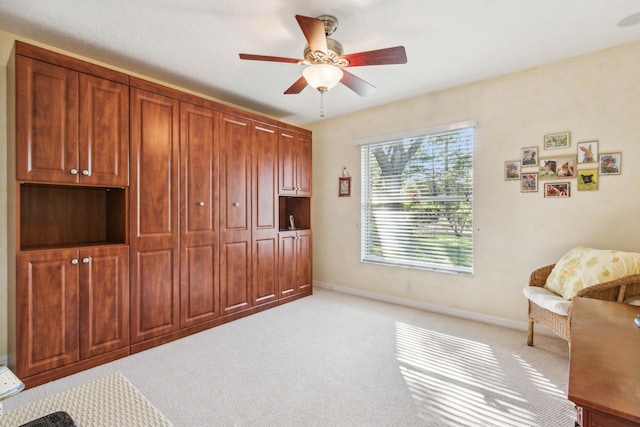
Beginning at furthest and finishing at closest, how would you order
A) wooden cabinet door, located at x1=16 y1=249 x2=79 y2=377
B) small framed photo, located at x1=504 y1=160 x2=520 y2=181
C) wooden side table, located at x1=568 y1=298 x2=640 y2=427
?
small framed photo, located at x1=504 y1=160 x2=520 y2=181 < wooden cabinet door, located at x1=16 y1=249 x2=79 y2=377 < wooden side table, located at x1=568 y1=298 x2=640 y2=427

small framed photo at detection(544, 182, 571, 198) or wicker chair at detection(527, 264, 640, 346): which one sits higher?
small framed photo at detection(544, 182, 571, 198)

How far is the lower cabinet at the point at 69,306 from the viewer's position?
A: 81.9 inches

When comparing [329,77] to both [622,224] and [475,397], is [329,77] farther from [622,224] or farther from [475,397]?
[622,224]

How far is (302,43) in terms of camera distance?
2.50 meters

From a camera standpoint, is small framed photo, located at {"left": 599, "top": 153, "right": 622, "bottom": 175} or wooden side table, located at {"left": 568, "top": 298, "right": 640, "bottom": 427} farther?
small framed photo, located at {"left": 599, "top": 153, "right": 622, "bottom": 175}

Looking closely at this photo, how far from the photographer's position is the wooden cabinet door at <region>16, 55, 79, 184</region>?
206cm

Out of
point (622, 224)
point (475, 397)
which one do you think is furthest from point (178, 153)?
point (622, 224)

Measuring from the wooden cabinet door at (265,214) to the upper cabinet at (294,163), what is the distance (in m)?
0.11

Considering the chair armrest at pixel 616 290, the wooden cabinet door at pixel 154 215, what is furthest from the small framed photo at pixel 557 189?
the wooden cabinet door at pixel 154 215

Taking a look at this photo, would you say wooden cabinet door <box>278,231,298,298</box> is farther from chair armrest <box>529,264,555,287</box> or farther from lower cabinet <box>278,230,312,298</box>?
chair armrest <box>529,264,555,287</box>

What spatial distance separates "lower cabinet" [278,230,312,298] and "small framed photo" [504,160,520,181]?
8.02 feet

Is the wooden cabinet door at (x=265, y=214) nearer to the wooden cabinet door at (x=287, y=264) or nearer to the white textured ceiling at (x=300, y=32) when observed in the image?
the wooden cabinet door at (x=287, y=264)

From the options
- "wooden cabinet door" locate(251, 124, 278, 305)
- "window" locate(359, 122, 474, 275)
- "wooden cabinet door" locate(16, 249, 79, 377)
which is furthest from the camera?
"wooden cabinet door" locate(251, 124, 278, 305)

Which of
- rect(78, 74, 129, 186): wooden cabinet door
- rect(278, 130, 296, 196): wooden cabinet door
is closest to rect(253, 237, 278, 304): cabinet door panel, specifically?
rect(278, 130, 296, 196): wooden cabinet door
